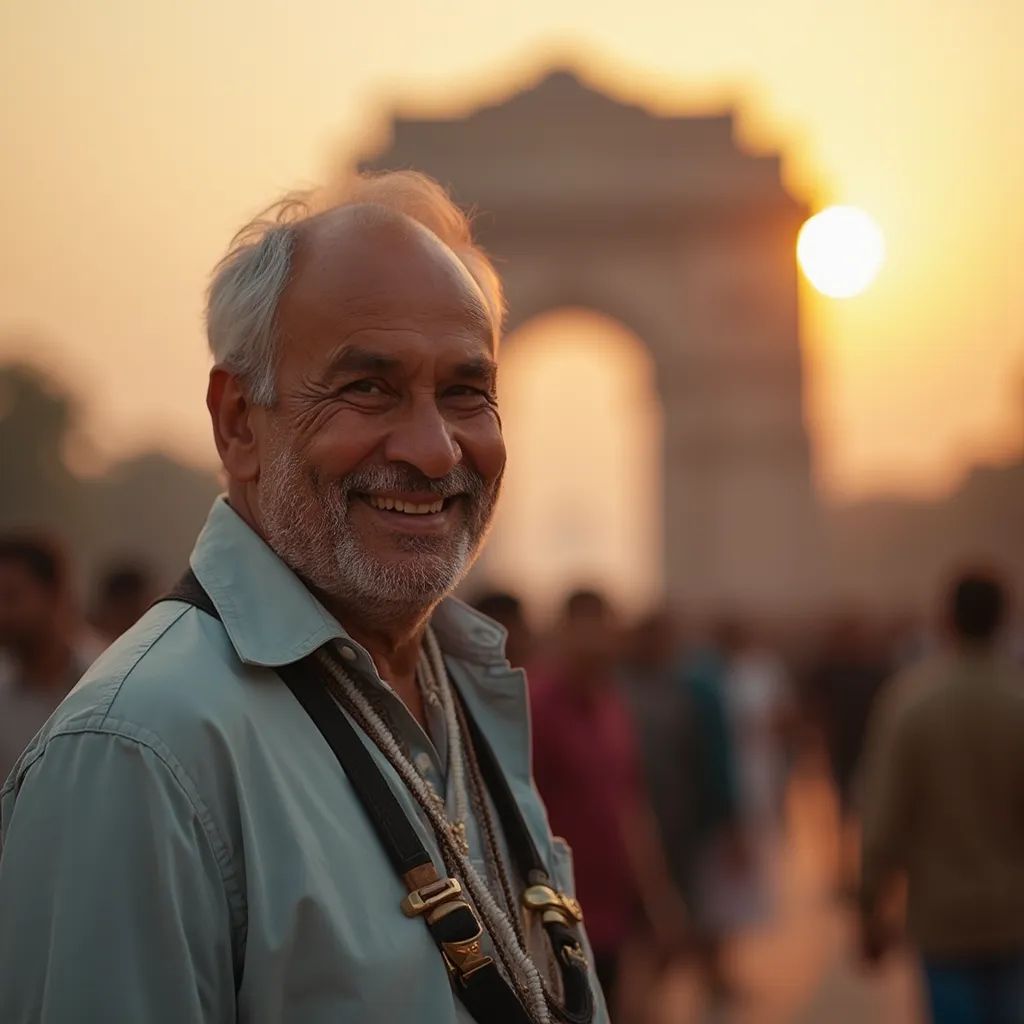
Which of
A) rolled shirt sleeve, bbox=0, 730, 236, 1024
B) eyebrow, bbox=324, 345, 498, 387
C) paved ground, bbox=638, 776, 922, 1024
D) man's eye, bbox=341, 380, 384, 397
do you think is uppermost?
eyebrow, bbox=324, 345, 498, 387

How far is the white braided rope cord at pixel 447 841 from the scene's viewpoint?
1854 mm

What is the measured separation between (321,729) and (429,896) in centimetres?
21

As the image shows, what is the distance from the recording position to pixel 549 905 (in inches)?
79.5

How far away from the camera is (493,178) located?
32188 millimetres

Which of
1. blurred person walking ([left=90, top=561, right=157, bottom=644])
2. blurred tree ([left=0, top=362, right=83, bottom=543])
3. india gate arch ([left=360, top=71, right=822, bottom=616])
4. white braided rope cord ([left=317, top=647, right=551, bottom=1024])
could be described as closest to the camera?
white braided rope cord ([left=317, top=647, right=551, bottom=1024])

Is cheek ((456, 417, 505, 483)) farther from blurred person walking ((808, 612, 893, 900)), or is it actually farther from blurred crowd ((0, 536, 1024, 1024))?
blurred person walking ((808, 612, 893, 900))

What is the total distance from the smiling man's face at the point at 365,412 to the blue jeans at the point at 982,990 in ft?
10.9

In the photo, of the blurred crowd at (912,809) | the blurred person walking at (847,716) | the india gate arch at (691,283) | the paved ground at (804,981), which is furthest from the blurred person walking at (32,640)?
the india gate arch at (691,283)

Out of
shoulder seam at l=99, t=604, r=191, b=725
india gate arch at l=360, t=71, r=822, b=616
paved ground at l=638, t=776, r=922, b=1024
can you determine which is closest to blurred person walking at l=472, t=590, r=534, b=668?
paved ground at l=638, t=776, r=922, b=1024

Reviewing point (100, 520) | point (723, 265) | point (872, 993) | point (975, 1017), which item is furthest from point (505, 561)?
point (100, 520)

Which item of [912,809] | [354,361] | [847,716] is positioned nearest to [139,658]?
[354,361]

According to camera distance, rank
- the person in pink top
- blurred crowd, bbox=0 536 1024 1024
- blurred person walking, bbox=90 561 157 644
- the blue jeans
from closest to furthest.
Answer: blurred crowd, bbox=0 536 1024 1024
the blue jeans
the person in pink top
blurred person walking, bbox=90 561 157 644

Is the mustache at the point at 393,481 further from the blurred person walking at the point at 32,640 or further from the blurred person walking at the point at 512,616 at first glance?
the blurred person walking at the point at 512,616

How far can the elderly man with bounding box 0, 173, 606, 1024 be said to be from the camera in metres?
1.54
